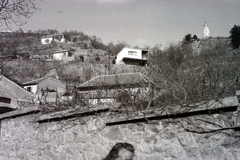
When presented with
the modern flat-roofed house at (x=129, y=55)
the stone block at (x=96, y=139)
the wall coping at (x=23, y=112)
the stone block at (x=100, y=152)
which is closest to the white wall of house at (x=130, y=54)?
the modern flat-roofed house at (x=129, y=55)

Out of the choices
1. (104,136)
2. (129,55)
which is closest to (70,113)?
(104,136)

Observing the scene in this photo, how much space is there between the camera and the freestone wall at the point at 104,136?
9.87ft

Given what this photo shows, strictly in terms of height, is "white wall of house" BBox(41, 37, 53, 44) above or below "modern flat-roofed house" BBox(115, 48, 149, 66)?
above

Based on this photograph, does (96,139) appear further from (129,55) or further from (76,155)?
(129,55)

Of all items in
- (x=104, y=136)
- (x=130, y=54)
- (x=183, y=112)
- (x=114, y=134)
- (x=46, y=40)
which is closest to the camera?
(x=183, y=112)

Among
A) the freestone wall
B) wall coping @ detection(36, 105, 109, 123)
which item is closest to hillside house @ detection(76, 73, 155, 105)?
wall coping @ detection(36, 105, 109, 123)

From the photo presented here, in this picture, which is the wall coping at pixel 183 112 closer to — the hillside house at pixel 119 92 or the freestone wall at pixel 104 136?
the freestone wall at pixel 104 136

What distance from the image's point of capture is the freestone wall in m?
A: 3.01

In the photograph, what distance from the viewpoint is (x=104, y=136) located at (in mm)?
4137

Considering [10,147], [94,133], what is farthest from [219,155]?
[10,147]

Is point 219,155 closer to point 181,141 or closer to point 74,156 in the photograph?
point 181,141

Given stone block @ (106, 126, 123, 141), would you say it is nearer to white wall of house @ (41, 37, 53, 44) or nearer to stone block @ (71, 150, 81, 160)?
stone block @ (71, 150, 81, 160)

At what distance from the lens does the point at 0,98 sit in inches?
757

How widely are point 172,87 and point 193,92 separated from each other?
36 cm
